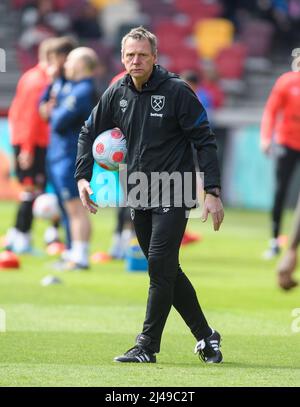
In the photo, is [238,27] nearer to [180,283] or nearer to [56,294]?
[56,294]

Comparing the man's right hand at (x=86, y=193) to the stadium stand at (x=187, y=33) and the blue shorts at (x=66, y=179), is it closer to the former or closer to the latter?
the blue shorts at (x=66, y=179)

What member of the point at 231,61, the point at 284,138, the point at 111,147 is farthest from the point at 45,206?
the point at 231,61

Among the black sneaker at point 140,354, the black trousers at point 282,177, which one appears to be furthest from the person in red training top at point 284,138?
the black sneaker at point 140,354

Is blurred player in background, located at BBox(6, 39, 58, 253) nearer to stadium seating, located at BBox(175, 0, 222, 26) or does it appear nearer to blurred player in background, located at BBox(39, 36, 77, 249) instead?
blurred player in background, located at BBox(39, 36, 77, 249)

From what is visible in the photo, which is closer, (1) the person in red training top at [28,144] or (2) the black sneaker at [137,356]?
(2) the black sneaker at [137,356]

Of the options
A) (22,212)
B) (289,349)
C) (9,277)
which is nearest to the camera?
(289,349)

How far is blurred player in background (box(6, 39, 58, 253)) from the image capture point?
16.0m

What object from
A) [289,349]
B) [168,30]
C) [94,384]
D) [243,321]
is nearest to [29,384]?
[94,384]

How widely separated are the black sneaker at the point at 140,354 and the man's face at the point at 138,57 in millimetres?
1772

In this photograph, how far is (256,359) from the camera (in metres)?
8.66

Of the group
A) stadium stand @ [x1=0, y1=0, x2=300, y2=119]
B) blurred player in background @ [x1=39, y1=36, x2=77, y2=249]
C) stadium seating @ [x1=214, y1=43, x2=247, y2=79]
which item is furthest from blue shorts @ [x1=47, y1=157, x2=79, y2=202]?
stadium seating @ [x1=214, y1=43, x2=247, y2=79]

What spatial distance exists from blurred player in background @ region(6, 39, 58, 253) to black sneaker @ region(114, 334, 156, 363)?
7.95m

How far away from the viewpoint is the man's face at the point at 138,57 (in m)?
8.17

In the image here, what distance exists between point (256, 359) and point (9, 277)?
18.5ft
